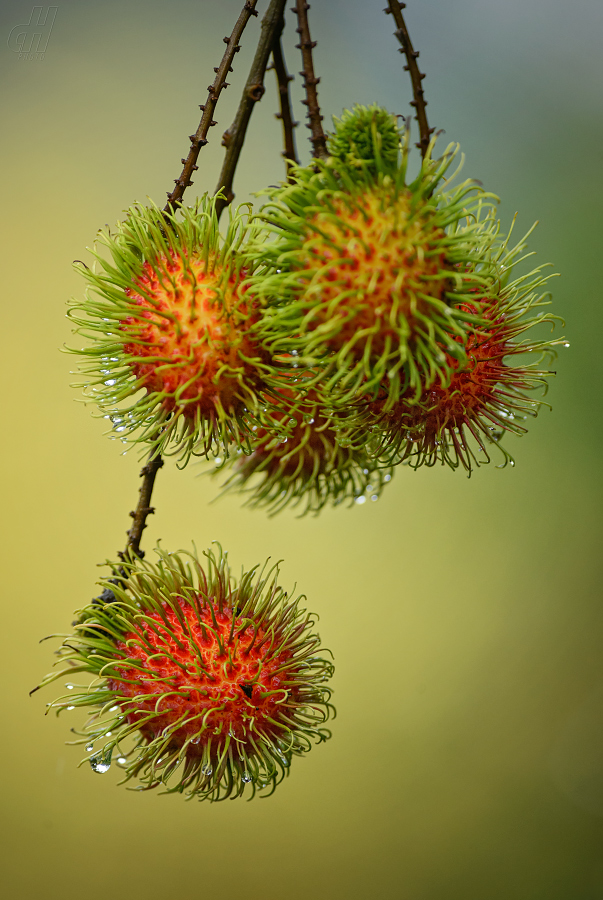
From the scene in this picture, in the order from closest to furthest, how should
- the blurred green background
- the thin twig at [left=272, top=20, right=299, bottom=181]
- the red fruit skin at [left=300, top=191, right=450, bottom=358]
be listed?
the red fruit skin at [left=300, top=191, right=450, bottom=358] → the thin twig at [left=272, top=20, right=299, bottom=181] → the blurred green background

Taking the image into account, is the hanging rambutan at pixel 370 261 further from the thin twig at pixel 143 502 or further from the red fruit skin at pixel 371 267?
the thin twig at pixel 143 502

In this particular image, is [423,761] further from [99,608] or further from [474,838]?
[99,608]

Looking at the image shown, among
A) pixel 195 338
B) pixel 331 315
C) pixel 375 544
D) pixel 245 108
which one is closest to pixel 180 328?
pixel 195 338

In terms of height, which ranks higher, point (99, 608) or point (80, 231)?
point (80, 231)

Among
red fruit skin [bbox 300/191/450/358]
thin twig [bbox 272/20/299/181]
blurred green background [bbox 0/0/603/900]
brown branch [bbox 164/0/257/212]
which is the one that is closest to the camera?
red fruit skin [bbox 300/191/450/358]

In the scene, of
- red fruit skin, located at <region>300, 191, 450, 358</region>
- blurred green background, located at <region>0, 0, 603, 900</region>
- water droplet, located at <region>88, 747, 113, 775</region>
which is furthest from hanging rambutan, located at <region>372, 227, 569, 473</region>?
blurred green background, located at <region>0, 0, 603, 900</region>

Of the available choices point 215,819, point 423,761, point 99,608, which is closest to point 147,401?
point 99,608

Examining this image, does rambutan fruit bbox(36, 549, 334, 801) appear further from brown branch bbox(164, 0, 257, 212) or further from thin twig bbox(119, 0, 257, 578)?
brown branch bbox(164, 0, 257, 212)
